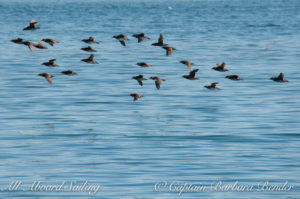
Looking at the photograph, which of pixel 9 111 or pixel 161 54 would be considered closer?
pixel 9 111

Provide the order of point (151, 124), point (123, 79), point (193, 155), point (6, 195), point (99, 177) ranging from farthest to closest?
1. point (123, 79)
2. point (151, 124)
3. point (193, 155)
4. point (99, 177)
5. point (6, 195)

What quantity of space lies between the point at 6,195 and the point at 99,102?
1540 cm

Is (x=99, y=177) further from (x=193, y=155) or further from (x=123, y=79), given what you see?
(x=123, y=79)

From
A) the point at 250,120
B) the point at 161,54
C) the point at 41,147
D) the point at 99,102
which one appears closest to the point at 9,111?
the point at 99,102

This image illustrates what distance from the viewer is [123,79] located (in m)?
41.4

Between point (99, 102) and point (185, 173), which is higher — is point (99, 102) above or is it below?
below

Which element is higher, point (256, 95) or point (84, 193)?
point (84, 193)

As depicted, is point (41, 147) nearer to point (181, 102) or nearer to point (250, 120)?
point (250, 120)

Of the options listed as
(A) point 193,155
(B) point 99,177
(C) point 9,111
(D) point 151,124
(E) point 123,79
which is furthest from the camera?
(E) point 123,79

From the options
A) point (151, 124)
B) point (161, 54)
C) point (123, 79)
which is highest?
point (151, 124)

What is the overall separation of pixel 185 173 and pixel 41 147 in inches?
224

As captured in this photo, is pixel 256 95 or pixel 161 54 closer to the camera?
pixel 256 95

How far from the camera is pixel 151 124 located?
28.5 metres

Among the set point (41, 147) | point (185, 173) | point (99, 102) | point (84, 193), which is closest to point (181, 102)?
point (99, 102)
